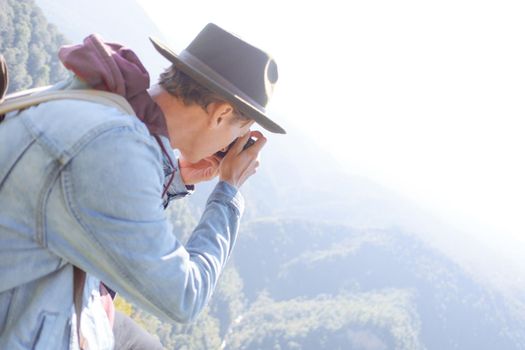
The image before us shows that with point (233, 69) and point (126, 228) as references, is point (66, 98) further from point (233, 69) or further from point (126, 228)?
point (233, 69)

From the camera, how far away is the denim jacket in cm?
147

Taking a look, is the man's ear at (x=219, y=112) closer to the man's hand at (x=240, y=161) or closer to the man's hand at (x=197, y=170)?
the man's hand at (x=240, y=161)

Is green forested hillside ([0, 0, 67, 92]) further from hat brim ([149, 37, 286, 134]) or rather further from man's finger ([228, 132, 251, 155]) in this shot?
hat brim ([149, 37, 286, 134])

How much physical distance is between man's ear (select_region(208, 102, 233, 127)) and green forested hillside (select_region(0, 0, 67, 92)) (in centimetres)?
6449

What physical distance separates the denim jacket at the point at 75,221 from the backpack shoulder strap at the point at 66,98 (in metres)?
0.04

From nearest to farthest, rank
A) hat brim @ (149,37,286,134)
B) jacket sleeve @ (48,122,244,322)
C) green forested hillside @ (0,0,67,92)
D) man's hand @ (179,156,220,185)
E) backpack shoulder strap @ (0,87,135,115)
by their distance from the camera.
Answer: jacket sleeve @ (48,122,244,322)
backpack shoulder strap @ (0,87,135,115)
hat brim @ (149,37,286,134)
man's hand @ (179,156,220,185)
green forested hillside @ (0,0,67,92)

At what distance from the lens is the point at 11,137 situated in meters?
1.54

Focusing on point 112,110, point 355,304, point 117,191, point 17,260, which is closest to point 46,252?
point 17,260

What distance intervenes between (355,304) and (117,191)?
13645 centimetres

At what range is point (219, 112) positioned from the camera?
2053 mm

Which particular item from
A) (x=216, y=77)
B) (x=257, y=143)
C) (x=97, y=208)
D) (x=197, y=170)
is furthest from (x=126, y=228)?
(x=197, y=170)

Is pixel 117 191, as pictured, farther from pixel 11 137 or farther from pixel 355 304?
pixel 355 304

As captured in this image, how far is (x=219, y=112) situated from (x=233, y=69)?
0.60 feet

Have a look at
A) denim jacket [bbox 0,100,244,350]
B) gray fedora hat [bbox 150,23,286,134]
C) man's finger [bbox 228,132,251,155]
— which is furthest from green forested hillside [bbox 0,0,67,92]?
denim jacket [bbox 0,100,244,350]
